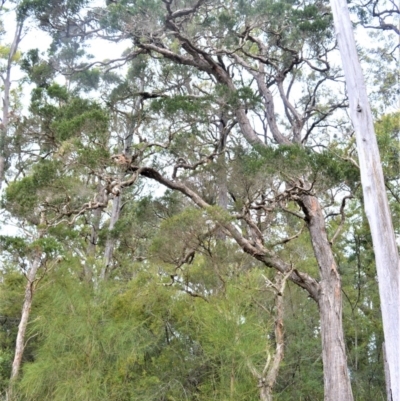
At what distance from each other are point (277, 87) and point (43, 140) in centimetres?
353

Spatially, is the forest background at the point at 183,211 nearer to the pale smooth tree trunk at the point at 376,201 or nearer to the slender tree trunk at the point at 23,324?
the slender tree trunk at the point at 23,324

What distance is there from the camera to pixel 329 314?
5570mm

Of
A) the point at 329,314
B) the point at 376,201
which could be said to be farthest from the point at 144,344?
the point at 376,201

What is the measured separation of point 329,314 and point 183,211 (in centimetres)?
202

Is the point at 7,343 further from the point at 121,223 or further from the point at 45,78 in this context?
the point at 45,78

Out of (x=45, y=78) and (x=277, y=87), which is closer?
(x=45, y=78)

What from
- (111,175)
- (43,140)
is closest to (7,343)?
(43,140)

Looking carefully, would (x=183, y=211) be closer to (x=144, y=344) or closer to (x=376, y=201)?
(x=144, y=344)

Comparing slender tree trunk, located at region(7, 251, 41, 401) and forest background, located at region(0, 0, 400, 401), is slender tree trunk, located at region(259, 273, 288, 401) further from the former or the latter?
slender tree trunk, located at region(7, 251, 41, 401)

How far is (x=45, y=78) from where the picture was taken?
6773mm

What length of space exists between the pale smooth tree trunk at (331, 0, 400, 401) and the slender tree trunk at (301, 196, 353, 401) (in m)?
2.91

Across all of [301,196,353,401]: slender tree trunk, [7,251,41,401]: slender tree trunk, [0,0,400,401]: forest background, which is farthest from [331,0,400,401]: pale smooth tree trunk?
[7,251,41,401]: slender tree trunk

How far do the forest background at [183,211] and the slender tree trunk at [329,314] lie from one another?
0.07 ft

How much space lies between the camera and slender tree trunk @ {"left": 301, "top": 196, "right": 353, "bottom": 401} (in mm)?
5167
